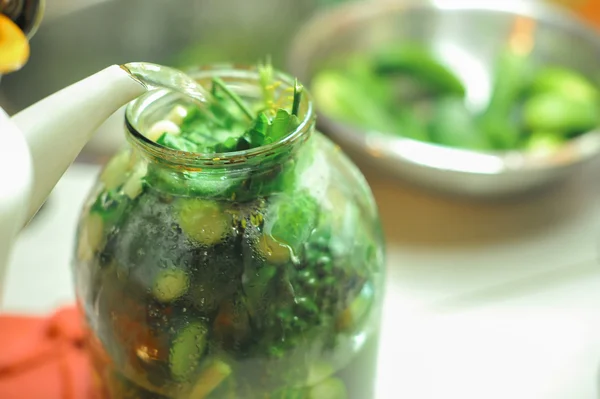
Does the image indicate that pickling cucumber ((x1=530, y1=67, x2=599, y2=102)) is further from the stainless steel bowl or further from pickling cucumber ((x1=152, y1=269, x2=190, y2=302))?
Answer: pickling cucumber ((x1=152, y1=269, x2=190, y2=302))

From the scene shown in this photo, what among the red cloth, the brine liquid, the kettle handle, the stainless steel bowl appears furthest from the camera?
the stainless steel bowl

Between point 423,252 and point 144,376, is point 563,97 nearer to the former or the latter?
point 423,252

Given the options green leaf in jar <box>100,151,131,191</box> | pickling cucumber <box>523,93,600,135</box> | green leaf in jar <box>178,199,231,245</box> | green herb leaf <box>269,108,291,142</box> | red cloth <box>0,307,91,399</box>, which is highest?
green herb leaf <box>269,108,291,142</box>

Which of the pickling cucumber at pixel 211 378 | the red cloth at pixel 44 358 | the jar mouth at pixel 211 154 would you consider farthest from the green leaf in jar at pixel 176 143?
the red cloth at pixel 44 358

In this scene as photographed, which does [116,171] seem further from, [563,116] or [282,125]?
[563,116]

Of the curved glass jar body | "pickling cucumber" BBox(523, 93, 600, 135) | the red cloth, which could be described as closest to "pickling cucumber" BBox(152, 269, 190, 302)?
the curved glass jar body

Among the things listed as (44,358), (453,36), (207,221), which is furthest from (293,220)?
(453,36)
